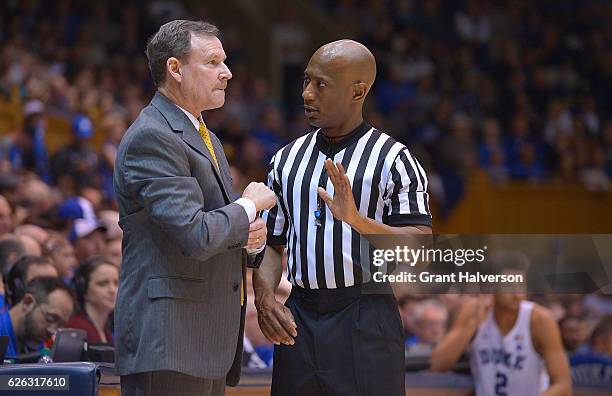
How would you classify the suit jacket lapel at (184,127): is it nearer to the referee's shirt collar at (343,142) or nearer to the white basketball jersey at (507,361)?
the referee's shirt collar at (343,142)

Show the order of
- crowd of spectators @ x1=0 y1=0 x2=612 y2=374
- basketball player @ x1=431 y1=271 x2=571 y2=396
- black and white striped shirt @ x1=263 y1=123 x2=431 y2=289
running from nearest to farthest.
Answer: black and white striped shirt @ x1=263 y1=123 x2=431 y2=289, basketball player @ x1=431 y1=271 x2=571 y2=396, crowd of spectators @ x1=0 y1=0 x2=612 y2=374

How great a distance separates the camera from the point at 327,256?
12.3 ft

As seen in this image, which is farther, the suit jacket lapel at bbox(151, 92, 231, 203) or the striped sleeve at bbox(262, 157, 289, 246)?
the striped sleeve at bbox(262, 157, 289, 246)

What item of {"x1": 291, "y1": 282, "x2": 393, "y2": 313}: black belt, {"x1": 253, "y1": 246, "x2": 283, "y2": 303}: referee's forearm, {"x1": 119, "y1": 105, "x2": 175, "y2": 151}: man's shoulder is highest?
{"x1": 119, "y1": 105, "x2": 175, "y2": 151}: man's shoulder

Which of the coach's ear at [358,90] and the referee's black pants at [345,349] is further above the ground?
the coach's ear at [358,90]

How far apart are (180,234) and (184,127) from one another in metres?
0.40

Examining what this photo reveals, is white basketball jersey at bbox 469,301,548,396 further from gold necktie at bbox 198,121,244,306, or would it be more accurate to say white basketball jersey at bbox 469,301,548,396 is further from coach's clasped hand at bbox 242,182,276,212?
coach's clasped hand at bbox 242,182,276,212

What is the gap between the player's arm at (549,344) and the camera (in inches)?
208

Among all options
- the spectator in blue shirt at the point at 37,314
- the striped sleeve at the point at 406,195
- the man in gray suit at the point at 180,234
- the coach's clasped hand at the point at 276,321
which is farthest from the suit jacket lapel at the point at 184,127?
the spectator in blue shirt at the point at 37,314

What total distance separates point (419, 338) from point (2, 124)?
5.39 metres

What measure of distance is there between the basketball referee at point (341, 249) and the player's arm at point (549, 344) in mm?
1735

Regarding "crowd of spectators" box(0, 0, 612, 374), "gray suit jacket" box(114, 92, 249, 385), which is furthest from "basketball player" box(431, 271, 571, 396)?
"gray suit jacket" box(114, 92, 249, 385)

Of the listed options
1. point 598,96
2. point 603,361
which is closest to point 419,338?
point 603,361

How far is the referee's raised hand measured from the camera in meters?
3.59
